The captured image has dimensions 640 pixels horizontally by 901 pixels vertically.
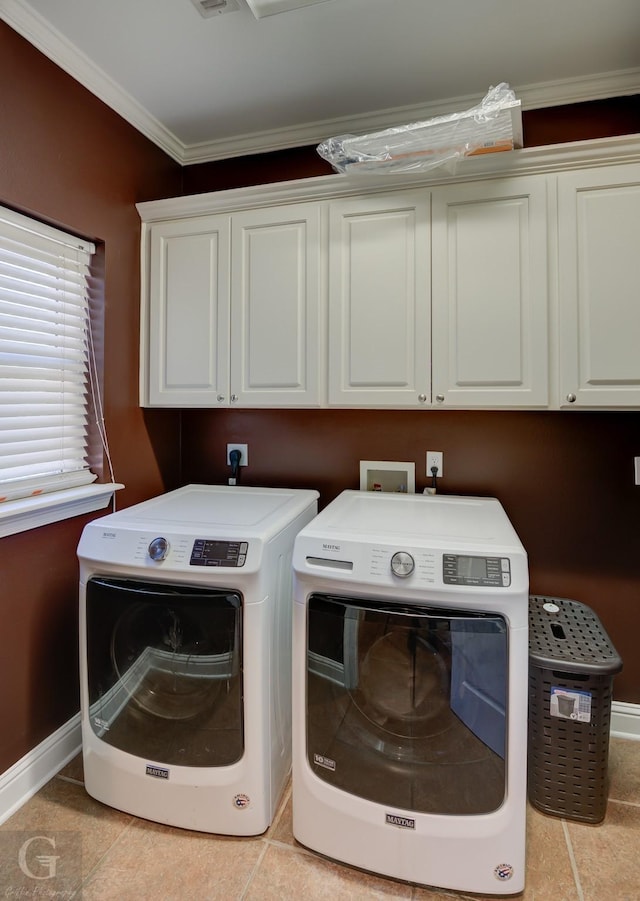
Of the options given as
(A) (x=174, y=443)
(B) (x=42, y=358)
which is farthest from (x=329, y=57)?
(A) (x=174, y=443)

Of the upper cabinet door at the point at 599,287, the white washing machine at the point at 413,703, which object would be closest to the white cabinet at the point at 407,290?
the upper cabinet door at the point at 599,287

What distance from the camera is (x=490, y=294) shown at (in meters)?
1.68

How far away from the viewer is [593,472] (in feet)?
6.25

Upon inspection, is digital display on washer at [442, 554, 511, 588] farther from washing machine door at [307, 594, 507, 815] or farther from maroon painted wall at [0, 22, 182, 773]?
maroon painted wall at [0, 22, 182, 773]

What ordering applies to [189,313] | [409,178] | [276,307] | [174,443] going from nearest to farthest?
[409,178] → [276,307] → [189,313] → [174,443]

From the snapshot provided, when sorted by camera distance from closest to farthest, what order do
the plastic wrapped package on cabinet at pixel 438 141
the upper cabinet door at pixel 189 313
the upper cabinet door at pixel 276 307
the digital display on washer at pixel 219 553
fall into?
the digital display on washer at pixel 219 553 < the plastic wrapped package on cabinet at pixel 438 141 < the upper cabinet door at pixel 276 307 < the upper cabinet door at pixel 189 313

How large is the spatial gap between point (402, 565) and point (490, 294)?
3.41 feet

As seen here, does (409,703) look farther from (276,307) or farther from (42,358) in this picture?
(42,358)

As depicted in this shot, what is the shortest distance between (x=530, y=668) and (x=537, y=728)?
191 millimetres

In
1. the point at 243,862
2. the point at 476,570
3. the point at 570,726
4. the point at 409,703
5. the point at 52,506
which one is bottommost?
the point at 243,862

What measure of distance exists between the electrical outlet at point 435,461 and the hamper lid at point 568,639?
614mm

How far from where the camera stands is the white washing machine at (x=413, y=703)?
1.21 metres

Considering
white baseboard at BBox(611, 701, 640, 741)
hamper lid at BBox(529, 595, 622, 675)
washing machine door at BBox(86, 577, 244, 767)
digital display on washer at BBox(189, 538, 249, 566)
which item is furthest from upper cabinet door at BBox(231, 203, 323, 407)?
white baseboard at BBox(611, 701, 640, 741)

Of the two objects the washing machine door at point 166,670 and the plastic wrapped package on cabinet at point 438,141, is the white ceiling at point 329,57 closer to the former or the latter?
the plastic wrapped package on cabinet at point 438,141
